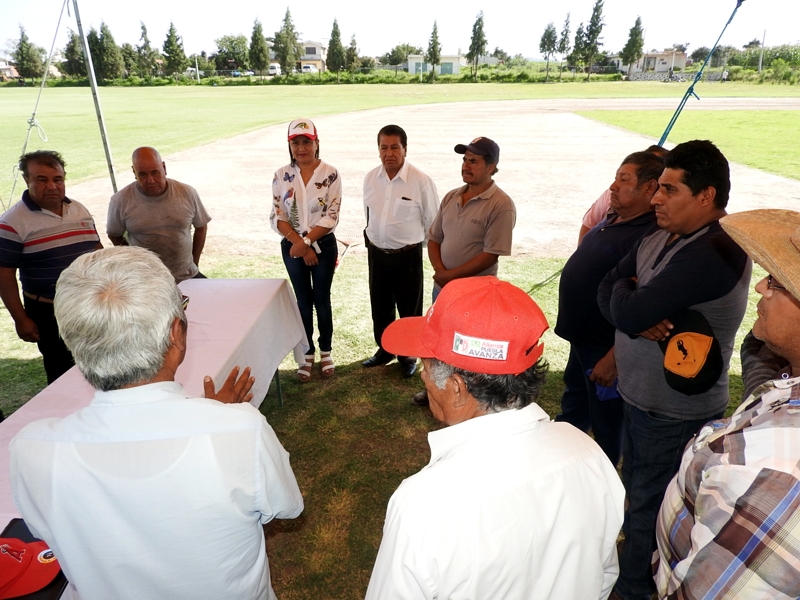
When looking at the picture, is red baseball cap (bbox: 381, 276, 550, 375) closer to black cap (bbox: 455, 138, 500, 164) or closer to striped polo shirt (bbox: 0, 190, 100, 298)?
black cap (bbox: 455, 138, 500, 164)

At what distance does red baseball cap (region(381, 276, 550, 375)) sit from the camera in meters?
1.21

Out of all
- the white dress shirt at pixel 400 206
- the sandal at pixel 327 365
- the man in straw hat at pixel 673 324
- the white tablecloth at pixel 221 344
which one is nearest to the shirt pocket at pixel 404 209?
the white dress shirt at pixel 400 206

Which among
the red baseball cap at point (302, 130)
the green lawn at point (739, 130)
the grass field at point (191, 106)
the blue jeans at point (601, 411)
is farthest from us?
the grass field at point (191, 106)

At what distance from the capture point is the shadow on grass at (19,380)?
4096 mm

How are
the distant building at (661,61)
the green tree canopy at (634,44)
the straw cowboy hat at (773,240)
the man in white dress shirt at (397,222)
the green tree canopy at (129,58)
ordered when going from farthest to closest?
the distant building at (661,61) < the green tree canopy at (129,58) < the green tree canopy at (634,44) < the man in white dress shirt at (397,222) < the straw cowboy hat at (773,240)

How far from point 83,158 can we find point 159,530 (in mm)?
17196

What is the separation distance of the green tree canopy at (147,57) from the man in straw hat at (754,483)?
43.1m

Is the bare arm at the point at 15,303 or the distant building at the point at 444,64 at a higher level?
the distant building at the point at 444,64

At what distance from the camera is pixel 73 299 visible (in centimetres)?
127

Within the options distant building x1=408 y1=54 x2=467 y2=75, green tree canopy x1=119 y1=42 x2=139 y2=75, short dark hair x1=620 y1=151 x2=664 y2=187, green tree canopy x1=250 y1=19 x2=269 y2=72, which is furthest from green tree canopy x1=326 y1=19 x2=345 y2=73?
short dark hair x1=620 y1=151 x2=664 y2=187

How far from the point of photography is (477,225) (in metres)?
3.65

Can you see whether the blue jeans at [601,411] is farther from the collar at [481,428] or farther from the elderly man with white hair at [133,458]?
the elderly man with white hair at [133,458]

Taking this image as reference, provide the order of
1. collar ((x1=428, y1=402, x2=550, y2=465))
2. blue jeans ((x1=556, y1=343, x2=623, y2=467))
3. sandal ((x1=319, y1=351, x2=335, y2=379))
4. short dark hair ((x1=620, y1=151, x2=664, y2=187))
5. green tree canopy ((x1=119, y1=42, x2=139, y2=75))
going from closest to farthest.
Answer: collar ((x1=428, y1=402, x2=550, y2=465))
short dark hair ((x1=620, y1=151, x2=664, y2=187))
blue jeans ((x1=556, y1=343, x2=623, y2=467))
sandal ((x1=319, y1=351, x2=335, y2=379))
green tree canopy ((x1=119, y1=42, x2=139, y2=75))

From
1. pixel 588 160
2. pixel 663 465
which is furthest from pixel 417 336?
pixel 588 160
